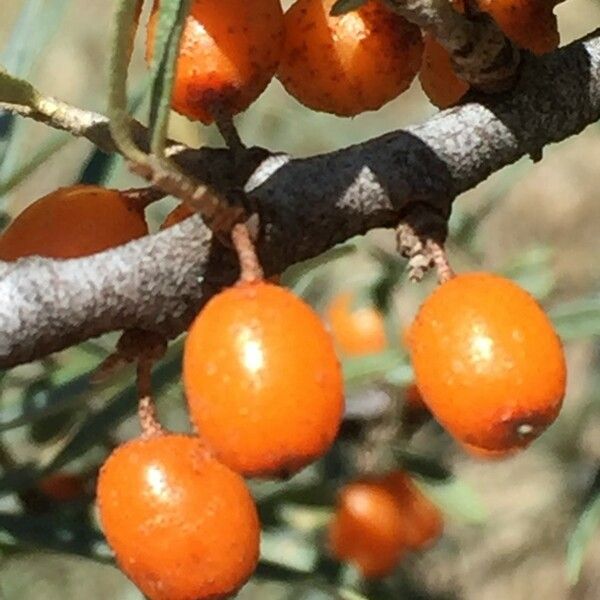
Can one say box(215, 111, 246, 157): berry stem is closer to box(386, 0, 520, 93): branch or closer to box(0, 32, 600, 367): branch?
box(0, 32, 600, 367): branch

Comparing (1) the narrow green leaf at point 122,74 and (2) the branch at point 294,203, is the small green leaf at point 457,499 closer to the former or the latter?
(2) the branch at point 294,203

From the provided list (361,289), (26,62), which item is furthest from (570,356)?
(26,62)

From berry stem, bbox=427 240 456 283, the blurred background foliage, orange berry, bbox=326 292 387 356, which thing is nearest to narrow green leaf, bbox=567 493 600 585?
the blurred background foliage

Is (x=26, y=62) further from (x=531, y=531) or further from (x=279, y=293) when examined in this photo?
(x=531, y=531)

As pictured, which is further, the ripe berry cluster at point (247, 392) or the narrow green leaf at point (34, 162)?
the narrow green leaf at point (34, 162)

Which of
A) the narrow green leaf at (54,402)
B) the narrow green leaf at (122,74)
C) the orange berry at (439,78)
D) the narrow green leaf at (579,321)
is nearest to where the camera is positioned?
the narrow green leaf at (122,74)

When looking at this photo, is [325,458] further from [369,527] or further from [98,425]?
[98,425]

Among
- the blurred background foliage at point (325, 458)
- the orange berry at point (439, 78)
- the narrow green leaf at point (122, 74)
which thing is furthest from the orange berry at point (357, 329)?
the narrow green leaf at point (122, 74)
